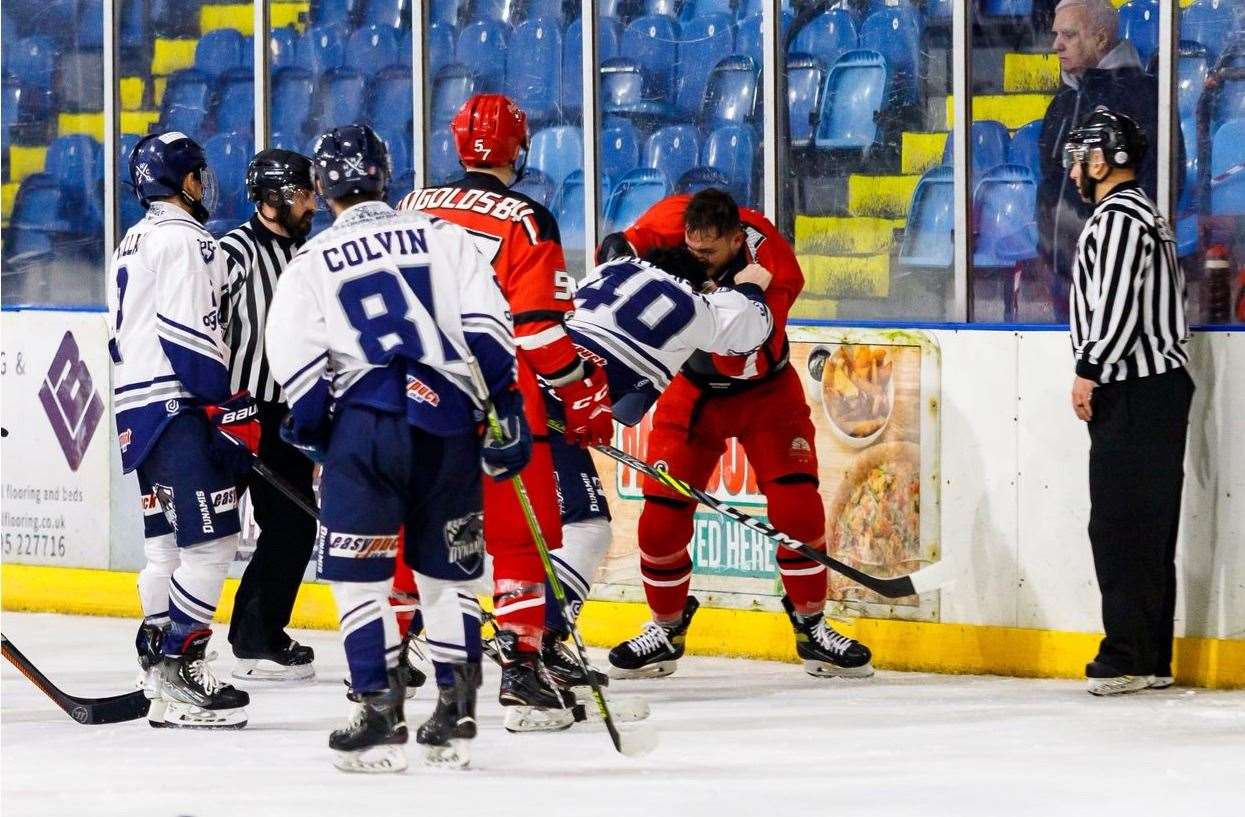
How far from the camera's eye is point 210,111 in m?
7.27

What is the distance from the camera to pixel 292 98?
23.5 feet

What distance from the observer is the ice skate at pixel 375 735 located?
419cm

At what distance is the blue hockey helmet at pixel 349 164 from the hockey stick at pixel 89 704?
4.74 ft

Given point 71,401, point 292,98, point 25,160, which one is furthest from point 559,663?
point 25,160

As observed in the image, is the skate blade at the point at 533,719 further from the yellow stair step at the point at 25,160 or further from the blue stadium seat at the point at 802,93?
the yellow stair step at the point at 25,160

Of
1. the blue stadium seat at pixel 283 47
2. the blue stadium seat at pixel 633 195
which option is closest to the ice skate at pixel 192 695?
the blue stadium seat at pixel 633 195

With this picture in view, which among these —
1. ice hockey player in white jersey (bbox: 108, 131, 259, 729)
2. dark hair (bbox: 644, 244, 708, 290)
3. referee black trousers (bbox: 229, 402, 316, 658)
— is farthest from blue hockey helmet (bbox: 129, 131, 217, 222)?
dark hair (bbox: 644, 244, 708, 290)

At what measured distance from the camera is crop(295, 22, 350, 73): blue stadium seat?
7055mm

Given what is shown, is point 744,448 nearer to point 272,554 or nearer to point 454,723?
point 272,554

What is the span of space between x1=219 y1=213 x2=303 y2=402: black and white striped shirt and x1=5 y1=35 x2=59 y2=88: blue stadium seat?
2175 mm

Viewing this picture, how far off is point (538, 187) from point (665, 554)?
1624mm

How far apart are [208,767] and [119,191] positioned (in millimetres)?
3465

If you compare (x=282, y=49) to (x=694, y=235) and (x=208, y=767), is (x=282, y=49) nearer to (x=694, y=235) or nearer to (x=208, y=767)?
(x=694, y=235)

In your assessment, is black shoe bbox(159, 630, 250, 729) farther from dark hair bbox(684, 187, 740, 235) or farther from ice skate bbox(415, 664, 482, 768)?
dark hair bbox(684, 187, 740, 235)
